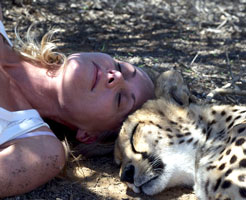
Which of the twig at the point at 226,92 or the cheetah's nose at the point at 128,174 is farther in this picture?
the twig at the point at 226,92

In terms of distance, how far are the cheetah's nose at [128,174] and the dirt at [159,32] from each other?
32 cm

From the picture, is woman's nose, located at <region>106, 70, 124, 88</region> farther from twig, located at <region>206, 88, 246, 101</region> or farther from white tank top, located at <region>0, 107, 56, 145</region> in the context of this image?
twig, located at <region>206, 88, 246, 101</region>

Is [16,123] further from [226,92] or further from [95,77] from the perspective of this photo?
[226,92]

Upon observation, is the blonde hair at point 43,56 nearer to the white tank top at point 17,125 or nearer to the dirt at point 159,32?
the white tank top at point 17,125

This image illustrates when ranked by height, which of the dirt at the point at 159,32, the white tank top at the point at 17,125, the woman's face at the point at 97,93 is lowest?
the dirt at the point at 159,32

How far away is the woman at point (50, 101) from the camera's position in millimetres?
2359

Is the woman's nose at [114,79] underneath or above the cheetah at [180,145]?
above

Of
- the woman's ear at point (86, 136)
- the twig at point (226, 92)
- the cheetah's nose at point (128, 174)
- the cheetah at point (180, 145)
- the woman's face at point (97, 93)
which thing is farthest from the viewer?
the twig at point (226, 92)

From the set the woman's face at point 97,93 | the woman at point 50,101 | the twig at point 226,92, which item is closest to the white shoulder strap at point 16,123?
the woman at point 50,101

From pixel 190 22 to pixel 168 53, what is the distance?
1.03m

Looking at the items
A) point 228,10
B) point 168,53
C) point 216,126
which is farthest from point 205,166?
point 228,10

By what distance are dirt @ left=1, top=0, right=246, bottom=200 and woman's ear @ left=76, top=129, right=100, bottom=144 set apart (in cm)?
13

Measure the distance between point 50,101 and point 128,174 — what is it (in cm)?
64

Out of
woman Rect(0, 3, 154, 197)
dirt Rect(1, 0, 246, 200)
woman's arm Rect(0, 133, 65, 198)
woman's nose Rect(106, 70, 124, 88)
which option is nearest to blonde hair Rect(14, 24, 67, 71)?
woman Rect(0, 3, 154, 197)
